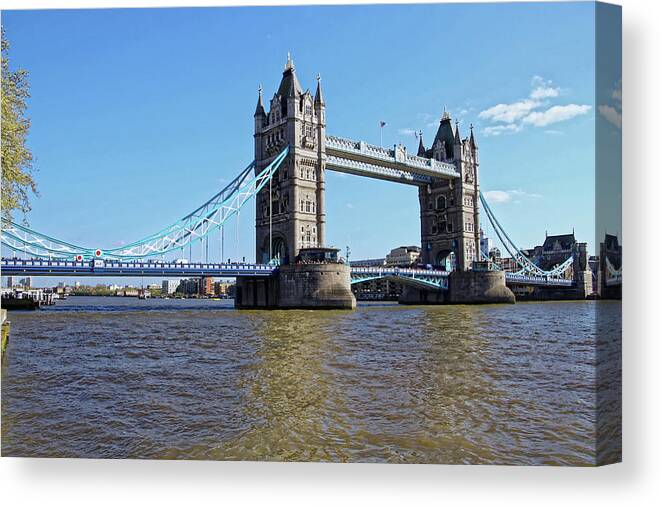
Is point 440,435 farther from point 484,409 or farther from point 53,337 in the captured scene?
point 53,337

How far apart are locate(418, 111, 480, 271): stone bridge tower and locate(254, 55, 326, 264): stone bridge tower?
2512 cm

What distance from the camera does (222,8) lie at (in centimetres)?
927

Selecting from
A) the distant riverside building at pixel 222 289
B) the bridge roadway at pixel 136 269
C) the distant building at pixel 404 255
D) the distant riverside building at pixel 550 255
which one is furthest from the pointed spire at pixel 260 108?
the distant riverside building at pixel 222 289

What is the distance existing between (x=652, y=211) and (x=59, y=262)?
115 feet

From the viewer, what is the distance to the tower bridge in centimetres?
4128

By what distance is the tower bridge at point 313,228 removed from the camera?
41281mm

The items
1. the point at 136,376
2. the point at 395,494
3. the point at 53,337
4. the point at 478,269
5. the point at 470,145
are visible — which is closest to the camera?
the point at 395,494

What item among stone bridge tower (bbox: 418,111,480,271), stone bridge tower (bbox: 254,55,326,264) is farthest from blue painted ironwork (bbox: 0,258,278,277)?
stone bridge tower (bbox: 418,111,480,271)

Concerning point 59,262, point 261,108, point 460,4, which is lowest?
point 59,262

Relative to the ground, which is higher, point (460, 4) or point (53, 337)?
point (460, 4)

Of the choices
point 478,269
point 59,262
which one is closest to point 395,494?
point 59,262

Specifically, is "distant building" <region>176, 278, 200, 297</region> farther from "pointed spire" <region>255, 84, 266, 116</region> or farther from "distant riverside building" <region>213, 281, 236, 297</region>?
"pointed spire" <region>255, 84, 266, 116</region>

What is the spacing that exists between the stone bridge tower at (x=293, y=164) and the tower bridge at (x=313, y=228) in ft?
0.32

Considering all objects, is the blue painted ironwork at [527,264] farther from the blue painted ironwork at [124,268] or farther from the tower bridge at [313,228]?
the blue painted ironwork at [124,268]
